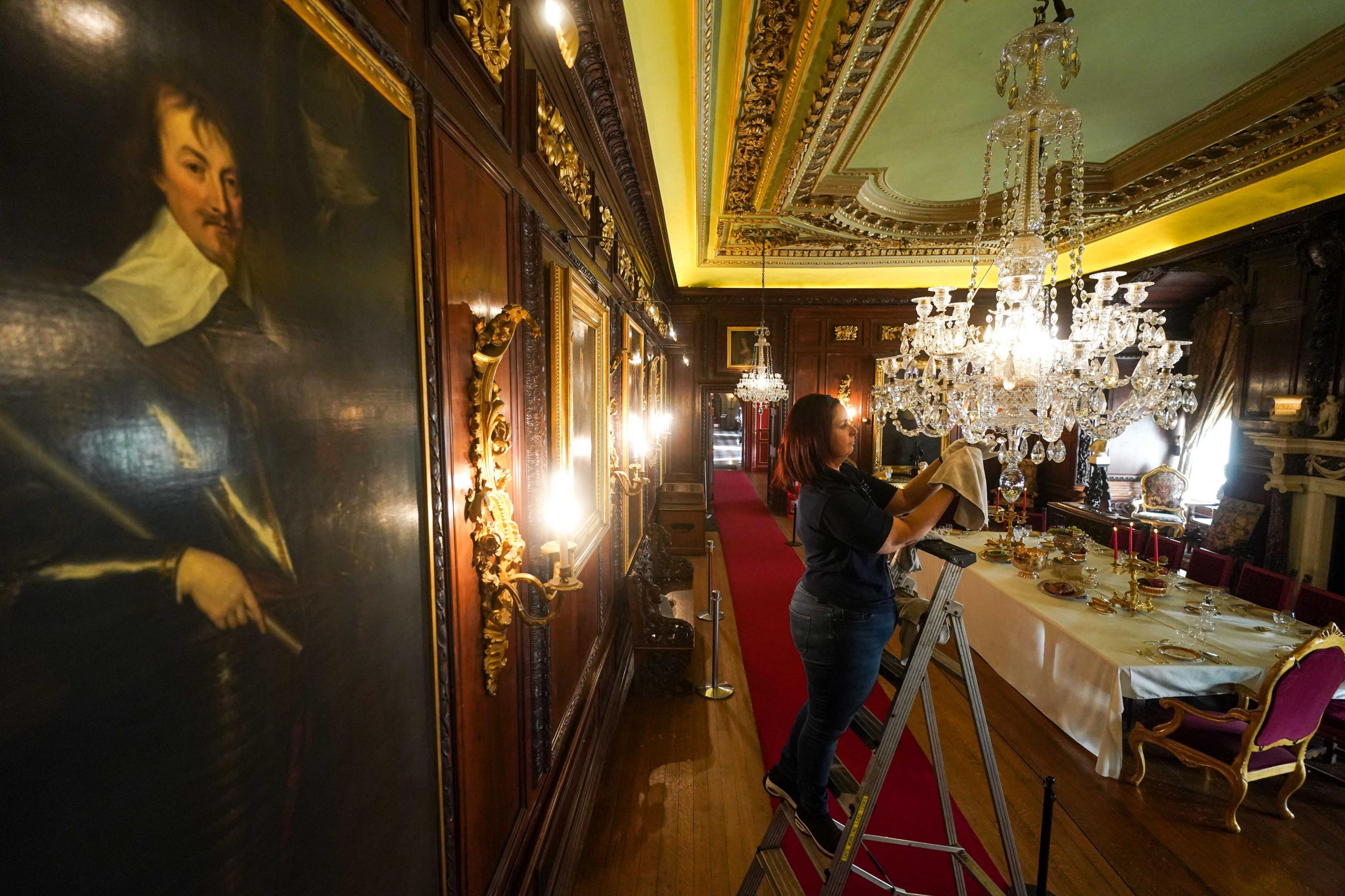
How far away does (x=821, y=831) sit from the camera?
204 centimetres

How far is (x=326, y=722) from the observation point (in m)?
0.88

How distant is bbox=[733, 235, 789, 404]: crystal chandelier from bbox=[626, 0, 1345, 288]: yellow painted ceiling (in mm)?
1789

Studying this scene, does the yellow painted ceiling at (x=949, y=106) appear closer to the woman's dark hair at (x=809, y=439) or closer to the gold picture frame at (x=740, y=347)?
the woman's dark hair at (x=809, y=439)

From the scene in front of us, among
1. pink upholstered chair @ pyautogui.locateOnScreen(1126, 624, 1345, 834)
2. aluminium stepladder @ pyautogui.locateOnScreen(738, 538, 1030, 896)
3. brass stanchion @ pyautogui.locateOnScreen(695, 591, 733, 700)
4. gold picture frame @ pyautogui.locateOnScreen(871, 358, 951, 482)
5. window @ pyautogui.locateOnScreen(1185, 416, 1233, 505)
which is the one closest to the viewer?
aluminium stepladder @ pyautogui.locateOnScreen(738, 538, 1030, 896)

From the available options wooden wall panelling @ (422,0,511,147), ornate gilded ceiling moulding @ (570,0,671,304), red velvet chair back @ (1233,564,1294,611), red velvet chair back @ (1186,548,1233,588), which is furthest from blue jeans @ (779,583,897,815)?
red velvet chair back @ (1186,548,1233,588)

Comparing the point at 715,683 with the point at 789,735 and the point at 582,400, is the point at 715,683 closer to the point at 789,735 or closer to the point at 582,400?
the point at 789,735

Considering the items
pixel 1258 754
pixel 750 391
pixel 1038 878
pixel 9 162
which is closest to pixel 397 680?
pixel 9 162

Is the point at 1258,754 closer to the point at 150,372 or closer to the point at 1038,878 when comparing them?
the point at 1038,878

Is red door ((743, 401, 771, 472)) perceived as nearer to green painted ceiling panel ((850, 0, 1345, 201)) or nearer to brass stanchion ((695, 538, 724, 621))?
brass stanchion ((695, 538, 724, 621))

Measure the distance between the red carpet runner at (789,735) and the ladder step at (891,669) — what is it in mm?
972

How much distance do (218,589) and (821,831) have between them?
7.35ft

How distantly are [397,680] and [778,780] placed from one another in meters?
1.81

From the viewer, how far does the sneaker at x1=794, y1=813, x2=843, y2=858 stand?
2000mm

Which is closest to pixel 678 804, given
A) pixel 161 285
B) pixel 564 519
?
pixel 564 519
